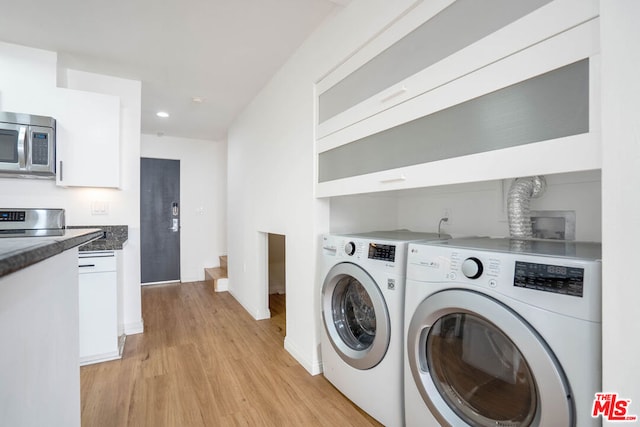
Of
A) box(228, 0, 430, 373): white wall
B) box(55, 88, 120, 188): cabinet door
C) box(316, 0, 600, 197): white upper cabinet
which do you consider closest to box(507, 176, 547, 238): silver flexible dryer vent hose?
box(316, 0, 600, 197): white upper cabinet

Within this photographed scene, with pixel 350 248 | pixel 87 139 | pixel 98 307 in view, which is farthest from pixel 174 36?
pixel 98 307

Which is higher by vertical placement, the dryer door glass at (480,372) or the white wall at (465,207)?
the white wall at (465,207)

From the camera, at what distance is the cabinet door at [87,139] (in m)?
2.49

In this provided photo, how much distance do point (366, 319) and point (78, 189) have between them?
2.80 metres

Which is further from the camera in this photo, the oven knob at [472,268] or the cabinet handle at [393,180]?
the cabinet handle at [393,180]

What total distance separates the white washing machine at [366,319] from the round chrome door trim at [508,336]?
160 mm

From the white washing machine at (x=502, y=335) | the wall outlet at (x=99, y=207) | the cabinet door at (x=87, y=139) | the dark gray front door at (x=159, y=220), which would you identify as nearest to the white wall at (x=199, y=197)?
the dark gray front door at (x=159, y=220)

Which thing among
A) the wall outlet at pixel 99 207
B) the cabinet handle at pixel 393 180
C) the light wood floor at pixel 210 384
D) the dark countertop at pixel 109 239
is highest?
the cabinet handle at pixel 393 180

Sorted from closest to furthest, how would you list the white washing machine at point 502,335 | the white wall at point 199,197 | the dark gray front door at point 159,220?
the white washing machine at point 502,335
the dark gray front door at point 159,220
the white wall at point 199,197

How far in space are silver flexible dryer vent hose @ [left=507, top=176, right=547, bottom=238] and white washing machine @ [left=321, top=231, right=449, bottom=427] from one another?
0.40 meters

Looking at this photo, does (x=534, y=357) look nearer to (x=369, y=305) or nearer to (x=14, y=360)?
(x=369, y=305)

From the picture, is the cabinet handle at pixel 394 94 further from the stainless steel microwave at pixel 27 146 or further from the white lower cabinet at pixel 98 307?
the stainless steel microwave at pixel 27 146

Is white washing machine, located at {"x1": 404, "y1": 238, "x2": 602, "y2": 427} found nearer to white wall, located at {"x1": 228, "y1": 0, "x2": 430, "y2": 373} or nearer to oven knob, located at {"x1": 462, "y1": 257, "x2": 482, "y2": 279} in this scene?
oven knob, located at {"x1": 462, "y1": 257, "x2": 482, "y2": 279}

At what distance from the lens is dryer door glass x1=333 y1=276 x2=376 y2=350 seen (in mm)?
1778
